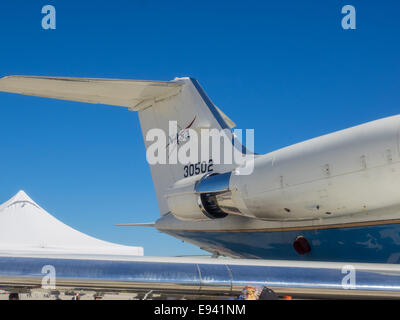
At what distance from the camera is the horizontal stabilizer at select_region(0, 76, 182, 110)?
6223 millimetres

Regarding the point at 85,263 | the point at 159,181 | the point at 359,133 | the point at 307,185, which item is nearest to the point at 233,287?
the point at 85,263

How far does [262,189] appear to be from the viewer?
5.22m

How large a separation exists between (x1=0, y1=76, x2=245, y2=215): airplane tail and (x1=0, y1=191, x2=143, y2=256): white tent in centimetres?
1103

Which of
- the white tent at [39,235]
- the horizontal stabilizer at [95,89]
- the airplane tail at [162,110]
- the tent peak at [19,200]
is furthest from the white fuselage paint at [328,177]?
the tent peak at [19,200]

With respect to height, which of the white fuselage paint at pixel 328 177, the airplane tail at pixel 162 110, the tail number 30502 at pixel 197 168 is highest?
the airplane tail at pixel 162 110

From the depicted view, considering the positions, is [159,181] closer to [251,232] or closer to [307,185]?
[251,232]

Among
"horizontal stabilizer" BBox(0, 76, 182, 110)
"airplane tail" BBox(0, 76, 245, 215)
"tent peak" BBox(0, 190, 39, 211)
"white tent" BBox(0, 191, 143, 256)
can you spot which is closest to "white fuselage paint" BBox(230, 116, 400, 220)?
"airplane tail" BBox(0, 76, 245, 215)

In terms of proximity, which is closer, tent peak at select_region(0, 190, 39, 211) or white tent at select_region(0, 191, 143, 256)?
white tent at select_region(0, 191, 143, 256)

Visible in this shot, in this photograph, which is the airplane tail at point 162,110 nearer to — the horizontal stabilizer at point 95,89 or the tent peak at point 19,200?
the horizontal stabilizer at point 95,89

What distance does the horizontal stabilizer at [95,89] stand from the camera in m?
6.22

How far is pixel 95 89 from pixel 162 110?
154cm

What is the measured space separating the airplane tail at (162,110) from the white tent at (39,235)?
36.2 ft

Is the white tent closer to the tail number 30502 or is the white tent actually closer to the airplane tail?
the airplane tail
